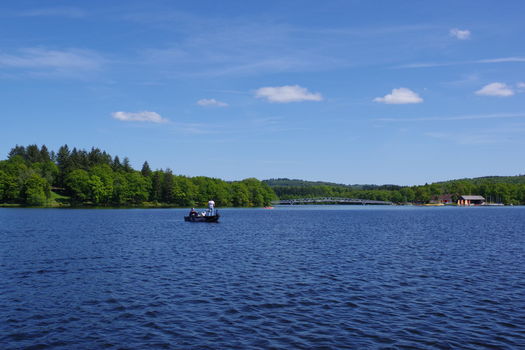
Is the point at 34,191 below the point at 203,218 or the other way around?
the other way around

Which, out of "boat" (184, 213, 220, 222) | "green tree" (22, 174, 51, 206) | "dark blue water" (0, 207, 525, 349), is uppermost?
"green tree" (22, 174, 51, 206)

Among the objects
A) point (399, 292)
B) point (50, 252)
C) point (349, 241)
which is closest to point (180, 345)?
point (399, 292)

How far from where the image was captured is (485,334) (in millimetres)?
19312

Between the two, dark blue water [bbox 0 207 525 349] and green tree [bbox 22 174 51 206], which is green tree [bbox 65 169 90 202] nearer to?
green tree [bbox 22 174 51 206]

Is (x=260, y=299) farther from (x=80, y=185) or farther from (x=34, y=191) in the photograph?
(x=80, y=185)

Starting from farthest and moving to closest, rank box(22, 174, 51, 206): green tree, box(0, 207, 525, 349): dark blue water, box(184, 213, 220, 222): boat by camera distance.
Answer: box(22, 174, 51, 206): green tree, box(184, 213, 220, 222): boat, box(0, 207, 525, 349): dark blue water

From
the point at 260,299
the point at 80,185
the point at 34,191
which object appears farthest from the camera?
the point at 80,185

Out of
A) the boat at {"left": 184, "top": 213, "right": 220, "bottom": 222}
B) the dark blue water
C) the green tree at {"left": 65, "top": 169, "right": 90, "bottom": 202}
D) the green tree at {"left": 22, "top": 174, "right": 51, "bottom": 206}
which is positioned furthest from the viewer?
the green tree at {"left": 65, "top": 169, "right": 90, "bottom": 202}

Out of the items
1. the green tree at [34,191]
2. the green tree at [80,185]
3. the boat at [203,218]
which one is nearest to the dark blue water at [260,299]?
the boat at [203,218]

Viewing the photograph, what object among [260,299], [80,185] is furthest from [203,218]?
[80,185]

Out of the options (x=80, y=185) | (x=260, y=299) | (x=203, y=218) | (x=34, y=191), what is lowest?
(x=260, y=299)

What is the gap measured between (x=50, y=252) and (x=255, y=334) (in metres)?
33.6

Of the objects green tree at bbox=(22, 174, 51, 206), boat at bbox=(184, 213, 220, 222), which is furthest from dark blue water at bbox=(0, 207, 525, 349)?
green tree at bbox=(22, 174, 51, 206)

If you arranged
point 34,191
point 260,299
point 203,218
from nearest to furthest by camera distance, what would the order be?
point 260,299 < point 203,218 < point 34,191
